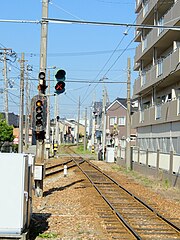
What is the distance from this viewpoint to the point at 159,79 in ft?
111

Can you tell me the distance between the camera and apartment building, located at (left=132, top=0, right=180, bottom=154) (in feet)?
97.5

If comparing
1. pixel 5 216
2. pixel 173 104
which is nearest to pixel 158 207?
pixel 5 216

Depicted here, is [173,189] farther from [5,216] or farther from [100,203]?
[5,216]

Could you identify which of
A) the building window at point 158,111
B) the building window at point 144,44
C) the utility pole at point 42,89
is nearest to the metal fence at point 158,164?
the building window at point 158,111

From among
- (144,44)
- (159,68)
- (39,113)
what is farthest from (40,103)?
(144,44)

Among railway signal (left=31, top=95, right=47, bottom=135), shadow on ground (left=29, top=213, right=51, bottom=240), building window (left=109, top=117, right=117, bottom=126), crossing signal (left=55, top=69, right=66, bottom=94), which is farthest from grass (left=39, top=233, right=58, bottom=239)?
building window (left=109, top=117, right=117, bottom=126)

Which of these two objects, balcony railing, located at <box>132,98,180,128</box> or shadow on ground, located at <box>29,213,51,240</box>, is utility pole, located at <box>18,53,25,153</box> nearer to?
balcony railing, located at <box>132,98,180,128</box>

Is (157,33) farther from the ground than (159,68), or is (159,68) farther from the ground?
(157,33)

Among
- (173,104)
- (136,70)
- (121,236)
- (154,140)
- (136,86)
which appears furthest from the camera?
(136,70)

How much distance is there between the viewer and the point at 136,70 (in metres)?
49.0

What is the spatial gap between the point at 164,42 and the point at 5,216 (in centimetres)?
2742

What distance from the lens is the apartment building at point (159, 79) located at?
1170 inches

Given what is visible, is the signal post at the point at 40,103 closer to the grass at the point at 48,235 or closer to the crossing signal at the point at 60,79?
the crossing signal at the point at 60,79

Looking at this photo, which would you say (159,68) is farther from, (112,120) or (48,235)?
(112,120)
